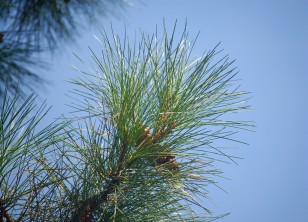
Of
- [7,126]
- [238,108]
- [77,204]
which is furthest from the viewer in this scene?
[238,108]

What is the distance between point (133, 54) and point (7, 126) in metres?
0.31

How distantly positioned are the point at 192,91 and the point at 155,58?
150 mm

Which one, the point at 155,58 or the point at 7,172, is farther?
the point at 155,58

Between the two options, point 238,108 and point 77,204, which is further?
point 238,108

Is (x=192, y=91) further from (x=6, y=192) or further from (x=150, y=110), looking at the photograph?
(x=6, y=192)

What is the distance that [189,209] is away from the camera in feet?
→ 2.24

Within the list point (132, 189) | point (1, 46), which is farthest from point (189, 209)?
point (1, 46)

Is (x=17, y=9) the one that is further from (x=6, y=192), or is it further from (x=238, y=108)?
(x=238, y=108)

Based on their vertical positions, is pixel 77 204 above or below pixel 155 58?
below

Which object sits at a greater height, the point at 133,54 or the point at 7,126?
the point at 133,54

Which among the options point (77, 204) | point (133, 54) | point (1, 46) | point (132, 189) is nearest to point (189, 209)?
point (132, 189)

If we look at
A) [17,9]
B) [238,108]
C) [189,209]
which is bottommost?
[189,209]

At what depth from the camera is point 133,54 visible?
73cm

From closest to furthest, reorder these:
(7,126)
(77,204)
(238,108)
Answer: (7,126), (77,204), (238,108)
